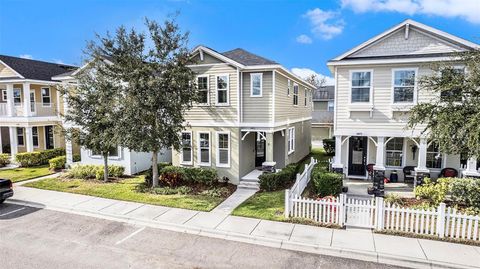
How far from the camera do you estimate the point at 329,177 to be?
12391 mm

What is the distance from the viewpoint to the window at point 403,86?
13883 mm

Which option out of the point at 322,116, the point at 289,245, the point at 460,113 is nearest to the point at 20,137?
the point at 289,245

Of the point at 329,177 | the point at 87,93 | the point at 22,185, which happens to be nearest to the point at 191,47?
the point at 87,93

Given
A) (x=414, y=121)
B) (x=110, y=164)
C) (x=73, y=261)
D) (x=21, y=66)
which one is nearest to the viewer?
(x=73, y=261)

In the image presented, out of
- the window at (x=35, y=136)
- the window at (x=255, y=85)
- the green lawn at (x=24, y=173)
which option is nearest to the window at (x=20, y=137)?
the window at (x=35, y=136)

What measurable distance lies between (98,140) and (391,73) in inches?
567

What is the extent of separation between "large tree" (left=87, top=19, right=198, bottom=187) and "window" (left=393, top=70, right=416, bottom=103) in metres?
9.71

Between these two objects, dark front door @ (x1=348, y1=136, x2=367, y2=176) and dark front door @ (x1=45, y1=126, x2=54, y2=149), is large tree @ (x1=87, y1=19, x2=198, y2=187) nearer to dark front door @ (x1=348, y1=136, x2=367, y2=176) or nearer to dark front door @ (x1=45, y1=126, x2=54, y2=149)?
dark front door @ (x1=348, y1=136, x2=367, y2=176)

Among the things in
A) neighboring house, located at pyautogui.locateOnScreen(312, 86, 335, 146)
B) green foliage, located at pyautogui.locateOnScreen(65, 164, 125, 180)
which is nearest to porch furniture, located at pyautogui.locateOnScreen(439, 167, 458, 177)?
green foliage, located at pyautogui.locateOnScreen(65, 164, 125, 180)

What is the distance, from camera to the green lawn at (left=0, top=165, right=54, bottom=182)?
677 inches

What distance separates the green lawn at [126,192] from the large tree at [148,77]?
2207mm

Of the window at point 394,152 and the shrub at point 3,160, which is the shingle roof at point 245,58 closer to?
the window at point 394,152

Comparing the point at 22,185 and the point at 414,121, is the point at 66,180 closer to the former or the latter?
the point at 22,185

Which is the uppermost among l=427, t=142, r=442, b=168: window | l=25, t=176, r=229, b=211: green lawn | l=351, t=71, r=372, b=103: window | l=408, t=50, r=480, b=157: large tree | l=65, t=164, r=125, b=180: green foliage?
l=351, t=71, r=372, b=103: window
